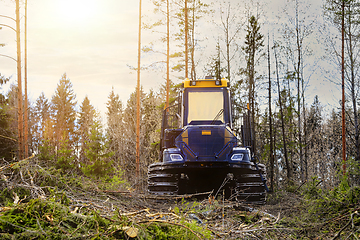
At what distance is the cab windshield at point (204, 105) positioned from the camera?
391 inches

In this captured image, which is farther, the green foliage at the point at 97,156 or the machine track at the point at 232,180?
the green foliage at the point at 97,156

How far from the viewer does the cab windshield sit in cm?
994

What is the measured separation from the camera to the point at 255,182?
28.0ft

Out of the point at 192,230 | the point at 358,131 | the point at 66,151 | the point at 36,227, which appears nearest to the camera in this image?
the point at 36,227

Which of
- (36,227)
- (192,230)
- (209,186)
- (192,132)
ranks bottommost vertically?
(209,186)

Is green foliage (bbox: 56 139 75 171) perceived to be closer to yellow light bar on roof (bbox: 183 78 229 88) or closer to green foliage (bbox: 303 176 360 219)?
yellow light bar on roof (bbox: 183 78 229 88)

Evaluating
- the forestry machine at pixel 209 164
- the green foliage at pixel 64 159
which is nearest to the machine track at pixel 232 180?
the forestry machine at pixel 209 164

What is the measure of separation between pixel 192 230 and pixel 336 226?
10.1ft

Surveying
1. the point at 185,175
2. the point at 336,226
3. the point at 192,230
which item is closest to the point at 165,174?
the point at 185,175

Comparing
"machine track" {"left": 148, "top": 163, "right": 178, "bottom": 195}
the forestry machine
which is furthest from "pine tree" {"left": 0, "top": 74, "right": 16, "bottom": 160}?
the forestry machine

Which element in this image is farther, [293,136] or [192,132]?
[293,136]

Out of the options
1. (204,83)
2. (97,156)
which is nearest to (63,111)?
(97,156)

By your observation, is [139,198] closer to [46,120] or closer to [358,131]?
[358,131]

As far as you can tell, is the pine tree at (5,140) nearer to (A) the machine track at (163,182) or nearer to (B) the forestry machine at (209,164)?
(A) the machine track at (163,182)
